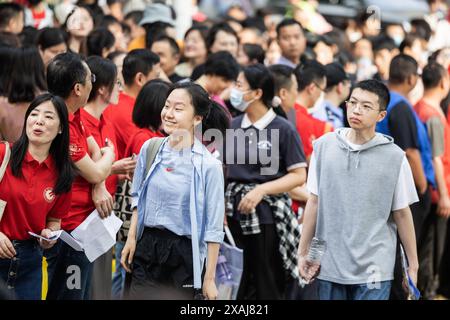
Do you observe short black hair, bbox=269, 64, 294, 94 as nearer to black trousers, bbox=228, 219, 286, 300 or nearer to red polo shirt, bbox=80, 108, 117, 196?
black trousers, bbox=228, 219, 286, 300

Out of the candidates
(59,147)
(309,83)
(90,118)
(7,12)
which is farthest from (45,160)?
(7,12)

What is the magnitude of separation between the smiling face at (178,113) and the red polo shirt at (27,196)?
724 millimetres

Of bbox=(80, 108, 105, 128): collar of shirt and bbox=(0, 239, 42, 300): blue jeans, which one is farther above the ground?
bbox=(80, 108, 105, 128): collar of shirt

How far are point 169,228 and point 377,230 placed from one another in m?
1.22

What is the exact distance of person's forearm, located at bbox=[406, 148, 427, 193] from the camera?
8.60m

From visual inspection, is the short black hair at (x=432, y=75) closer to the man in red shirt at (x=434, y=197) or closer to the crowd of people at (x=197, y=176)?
the man in red shirt at (x=434, y=197)

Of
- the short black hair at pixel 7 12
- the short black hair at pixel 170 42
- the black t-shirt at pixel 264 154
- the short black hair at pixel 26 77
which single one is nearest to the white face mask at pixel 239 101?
the black t-shirt at pixel 264 154

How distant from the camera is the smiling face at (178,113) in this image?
589 centimetres

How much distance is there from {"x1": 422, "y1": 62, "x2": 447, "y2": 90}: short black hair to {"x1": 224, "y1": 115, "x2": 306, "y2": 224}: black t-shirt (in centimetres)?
276

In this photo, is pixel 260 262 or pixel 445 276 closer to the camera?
pixel 260 262

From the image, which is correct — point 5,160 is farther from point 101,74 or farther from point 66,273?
point 101,74

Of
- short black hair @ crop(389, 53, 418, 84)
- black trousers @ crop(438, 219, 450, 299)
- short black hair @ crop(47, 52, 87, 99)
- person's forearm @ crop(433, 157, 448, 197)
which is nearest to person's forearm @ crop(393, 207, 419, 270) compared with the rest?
short black hair @ crop(47, 52, 87, 99)

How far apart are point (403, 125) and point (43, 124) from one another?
12.6ft

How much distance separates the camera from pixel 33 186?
560 cm
